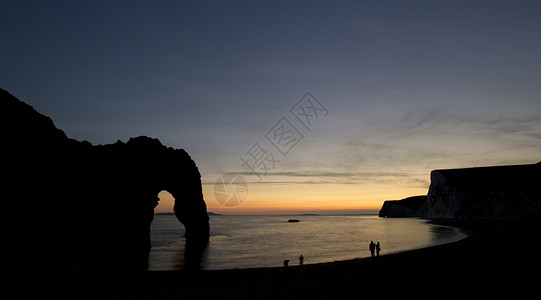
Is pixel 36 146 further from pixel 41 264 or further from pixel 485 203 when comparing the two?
pixel 485 203

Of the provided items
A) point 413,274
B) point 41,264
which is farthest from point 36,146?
point 413,274

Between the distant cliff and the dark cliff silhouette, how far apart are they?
112 meters

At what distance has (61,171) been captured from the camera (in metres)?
28.9

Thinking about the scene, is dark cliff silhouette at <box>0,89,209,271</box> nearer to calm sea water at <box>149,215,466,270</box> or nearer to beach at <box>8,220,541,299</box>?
calm sea water at <box>149,215,466,270</box>

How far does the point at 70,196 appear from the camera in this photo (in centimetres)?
3077

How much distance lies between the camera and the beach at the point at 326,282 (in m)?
12.6

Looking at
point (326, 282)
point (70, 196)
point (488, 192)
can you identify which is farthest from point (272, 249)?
point (488, 192)

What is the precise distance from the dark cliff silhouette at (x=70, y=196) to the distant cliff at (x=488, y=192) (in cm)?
11211

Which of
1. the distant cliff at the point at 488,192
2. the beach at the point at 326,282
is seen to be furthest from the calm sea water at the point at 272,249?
the distant cliff at the point at 488,192

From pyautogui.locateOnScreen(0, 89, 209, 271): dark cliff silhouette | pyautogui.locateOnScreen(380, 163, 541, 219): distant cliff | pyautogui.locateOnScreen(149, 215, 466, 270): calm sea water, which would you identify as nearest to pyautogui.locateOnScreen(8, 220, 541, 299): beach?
pyautogui.locateOnScreen(0, 89, 209, 271): dark cliff silhouette

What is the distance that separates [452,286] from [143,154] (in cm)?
5107

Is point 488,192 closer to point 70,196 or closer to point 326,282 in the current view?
point 326,282

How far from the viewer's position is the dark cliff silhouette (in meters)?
23.0

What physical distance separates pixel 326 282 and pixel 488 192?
428 ft
